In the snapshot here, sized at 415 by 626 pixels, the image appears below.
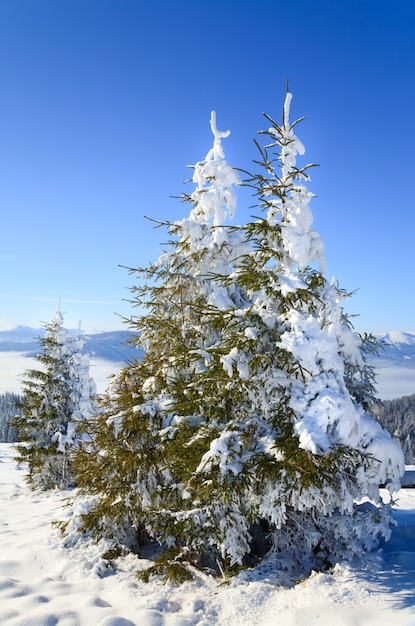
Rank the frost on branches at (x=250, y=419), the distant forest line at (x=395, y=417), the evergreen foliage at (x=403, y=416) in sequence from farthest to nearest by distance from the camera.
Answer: the evergreen foliage at (x=403, y=416) → the distant forest line at (x=395, y=417) → the frost on branches at (x=250, y=419)

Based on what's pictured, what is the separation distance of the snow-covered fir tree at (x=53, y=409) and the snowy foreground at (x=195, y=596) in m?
10.8

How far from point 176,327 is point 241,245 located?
2.51m

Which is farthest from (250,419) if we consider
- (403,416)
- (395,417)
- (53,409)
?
(403,416)

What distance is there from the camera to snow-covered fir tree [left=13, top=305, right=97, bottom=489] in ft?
61.0

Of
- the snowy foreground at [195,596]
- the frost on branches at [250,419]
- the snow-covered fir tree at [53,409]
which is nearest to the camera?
the snowy foreground at [195,596]

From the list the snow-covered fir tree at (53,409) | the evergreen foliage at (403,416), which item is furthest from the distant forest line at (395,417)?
the snow-covered fir tree at (53,409)

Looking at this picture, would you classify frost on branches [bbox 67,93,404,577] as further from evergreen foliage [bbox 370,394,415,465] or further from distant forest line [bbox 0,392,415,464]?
evergreen foliage [bbox 370,394,415,465]

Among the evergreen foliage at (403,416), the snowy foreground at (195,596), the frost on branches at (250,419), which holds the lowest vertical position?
the evergreen foliage at (403,416)

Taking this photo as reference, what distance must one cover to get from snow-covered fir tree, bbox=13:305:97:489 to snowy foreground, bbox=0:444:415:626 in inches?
426

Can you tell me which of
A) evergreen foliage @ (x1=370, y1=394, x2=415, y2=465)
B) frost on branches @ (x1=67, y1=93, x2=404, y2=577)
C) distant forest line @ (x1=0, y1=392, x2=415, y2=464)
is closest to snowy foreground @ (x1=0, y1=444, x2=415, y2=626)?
frost on branches @ (x1=67, y1=93, x2=404, y2=577)

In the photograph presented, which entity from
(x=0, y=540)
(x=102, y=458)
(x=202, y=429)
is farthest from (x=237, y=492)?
(x=0, y=540)

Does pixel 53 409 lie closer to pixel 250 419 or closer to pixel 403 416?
pixel 250 419

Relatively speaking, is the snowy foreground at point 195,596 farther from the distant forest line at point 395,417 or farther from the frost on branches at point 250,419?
the distant forest line at point 395,417

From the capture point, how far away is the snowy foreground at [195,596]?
568 cm
